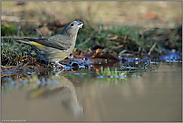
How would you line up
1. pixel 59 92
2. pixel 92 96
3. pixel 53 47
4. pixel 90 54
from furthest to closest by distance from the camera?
pixel 90 54, pixel 53 47, pixel 59 92, pixel 92 96

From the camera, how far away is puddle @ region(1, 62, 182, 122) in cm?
276

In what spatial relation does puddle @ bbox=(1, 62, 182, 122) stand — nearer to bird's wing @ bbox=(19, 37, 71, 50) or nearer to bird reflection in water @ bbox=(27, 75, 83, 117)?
bird reflection in water @ bbox=(27, 75, 83, 117)

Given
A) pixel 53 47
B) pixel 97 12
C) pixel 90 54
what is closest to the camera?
Answer: pixel 53 47

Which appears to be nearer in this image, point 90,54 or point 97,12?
point 90,54

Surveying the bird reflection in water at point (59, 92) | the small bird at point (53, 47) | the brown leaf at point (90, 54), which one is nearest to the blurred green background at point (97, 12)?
the brown leaf at point (90, 54)

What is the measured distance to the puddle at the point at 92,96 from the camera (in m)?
2.76

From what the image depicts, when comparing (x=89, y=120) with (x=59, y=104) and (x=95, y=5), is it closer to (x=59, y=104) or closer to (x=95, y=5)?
(x=59, y=104)

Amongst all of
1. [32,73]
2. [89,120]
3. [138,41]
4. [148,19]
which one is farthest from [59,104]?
[148,19]

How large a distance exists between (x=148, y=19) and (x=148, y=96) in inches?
340

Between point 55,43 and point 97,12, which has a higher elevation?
point 97,12

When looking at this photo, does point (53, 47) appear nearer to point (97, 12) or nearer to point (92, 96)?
point (92, 96)

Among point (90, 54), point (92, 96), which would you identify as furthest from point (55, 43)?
point (92, 96)

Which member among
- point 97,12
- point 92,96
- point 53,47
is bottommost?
point 92,96

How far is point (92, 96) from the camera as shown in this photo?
11.2 feet
